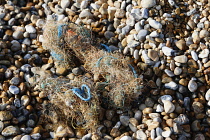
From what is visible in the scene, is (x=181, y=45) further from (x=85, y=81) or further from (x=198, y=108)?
(x=85, y=81)

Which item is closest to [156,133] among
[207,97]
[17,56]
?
[207,97]

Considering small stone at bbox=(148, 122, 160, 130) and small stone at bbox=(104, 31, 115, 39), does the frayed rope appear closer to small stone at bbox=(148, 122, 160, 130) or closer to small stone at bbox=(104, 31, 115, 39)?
small stone at bbox=(148, 122, 160, 130)

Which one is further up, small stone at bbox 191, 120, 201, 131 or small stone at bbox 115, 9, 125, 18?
small stone at bbox 115, 9, 125, 18

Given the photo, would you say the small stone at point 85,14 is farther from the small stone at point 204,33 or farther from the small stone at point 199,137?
the small stone at point 199,137

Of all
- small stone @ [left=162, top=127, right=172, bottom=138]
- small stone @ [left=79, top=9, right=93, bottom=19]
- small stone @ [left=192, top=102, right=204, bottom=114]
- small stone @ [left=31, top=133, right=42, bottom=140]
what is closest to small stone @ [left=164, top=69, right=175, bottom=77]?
small stone @ [left=192, top=102, right=204, bottom=114]

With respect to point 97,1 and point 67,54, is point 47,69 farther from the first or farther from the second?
point 97,1

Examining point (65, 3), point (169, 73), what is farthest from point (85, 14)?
point (169, 73)
